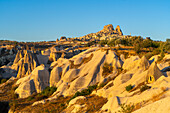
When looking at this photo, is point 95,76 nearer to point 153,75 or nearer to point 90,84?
point 90,84

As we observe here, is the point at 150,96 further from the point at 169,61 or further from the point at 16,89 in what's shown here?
the point at 16,89

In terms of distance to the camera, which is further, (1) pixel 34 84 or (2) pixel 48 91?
(1) pixel 34 84

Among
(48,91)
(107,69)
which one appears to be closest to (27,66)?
(48,91)

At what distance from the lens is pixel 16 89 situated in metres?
48.8

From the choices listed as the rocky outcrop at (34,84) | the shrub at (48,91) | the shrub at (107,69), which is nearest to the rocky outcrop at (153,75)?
the shrub at (107,69)

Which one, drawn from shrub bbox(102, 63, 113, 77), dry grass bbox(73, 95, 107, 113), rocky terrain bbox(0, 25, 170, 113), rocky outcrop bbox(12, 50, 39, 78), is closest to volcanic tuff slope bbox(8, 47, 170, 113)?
rocky terrain bbox(0, 25, 170, 113)

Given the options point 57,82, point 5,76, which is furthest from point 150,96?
point 5,76

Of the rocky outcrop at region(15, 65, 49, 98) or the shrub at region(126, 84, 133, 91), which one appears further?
the rocky outcrop at region(15, 65, 49, 98)

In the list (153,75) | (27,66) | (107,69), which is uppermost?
(153,75)

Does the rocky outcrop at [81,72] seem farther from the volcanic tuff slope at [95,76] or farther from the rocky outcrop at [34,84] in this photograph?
the rocky outcrop at [34,84]

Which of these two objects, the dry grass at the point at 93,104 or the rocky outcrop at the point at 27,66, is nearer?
the dry grass at the point at 93,104

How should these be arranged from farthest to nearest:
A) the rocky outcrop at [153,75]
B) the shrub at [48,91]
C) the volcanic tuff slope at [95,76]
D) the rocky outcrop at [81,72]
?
the shrub at [48,91], the rocky outcrop at [81,72], the volcanic tuff slope at [95,76], the rocky outcrop at [153,75]

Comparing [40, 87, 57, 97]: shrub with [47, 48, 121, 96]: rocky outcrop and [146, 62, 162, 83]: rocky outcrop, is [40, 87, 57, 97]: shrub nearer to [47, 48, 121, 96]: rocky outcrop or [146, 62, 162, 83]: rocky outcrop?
[47, 48, 121, 96]: rocky outcrop

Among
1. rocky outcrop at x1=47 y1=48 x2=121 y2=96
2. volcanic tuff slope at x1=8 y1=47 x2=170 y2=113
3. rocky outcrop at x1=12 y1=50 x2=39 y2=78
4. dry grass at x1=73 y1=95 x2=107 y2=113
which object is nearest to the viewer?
dry grass at x1=73 y1=95 x2=107 y2=113
